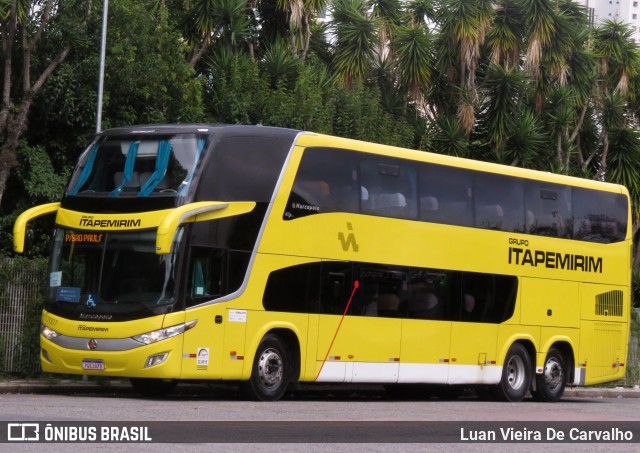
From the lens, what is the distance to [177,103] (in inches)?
1087

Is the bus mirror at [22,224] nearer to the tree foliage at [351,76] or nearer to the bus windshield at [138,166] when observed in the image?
the bus windshield at [138,166]

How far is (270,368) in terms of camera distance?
18938 mm

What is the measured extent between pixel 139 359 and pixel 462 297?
684cm

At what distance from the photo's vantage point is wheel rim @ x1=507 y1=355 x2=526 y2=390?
2336cm

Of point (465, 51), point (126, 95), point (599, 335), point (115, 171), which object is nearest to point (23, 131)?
point (126, 95)

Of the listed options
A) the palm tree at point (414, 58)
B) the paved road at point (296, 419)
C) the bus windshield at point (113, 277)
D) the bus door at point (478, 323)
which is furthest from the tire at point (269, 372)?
the palm tree at point (414, 58)

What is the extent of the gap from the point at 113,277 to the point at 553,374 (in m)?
9.92

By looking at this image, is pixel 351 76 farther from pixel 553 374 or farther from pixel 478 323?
pixel 478 323

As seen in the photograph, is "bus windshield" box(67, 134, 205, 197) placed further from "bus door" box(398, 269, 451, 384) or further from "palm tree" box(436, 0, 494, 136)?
"palm tree" box(436, 0, 494, 136)

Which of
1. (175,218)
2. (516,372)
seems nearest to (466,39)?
(516,372)

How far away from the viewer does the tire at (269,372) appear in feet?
61.1

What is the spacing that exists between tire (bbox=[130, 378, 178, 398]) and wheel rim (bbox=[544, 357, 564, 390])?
25.5 feet

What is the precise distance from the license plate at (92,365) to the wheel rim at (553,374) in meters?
9.66

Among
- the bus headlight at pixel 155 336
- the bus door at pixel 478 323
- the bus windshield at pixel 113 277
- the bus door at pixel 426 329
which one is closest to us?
the bus headlight at pixel 155 336
